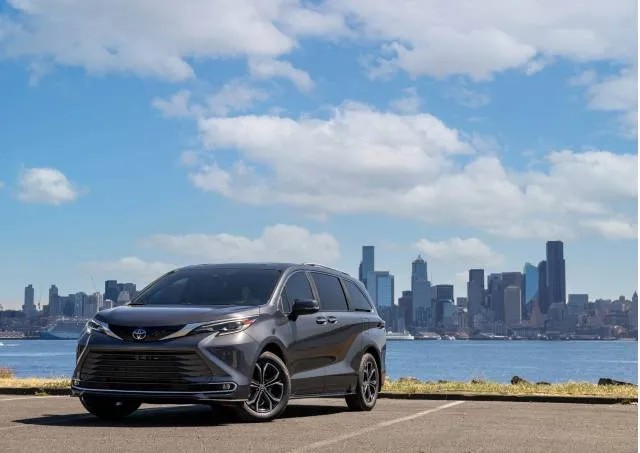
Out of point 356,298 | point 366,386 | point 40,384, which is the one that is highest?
point 356,298

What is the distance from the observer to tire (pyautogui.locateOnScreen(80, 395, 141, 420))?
11992 mm

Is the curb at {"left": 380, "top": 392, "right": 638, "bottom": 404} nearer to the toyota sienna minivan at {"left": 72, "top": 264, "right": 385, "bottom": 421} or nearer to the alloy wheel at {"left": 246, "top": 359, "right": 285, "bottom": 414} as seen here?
the toyota sienna minivan at {"left": 72, "top": 264, "right": 385, "bottom": 421}

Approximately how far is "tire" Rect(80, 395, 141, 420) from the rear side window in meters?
3.24

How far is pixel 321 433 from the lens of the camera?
10656 millimetres

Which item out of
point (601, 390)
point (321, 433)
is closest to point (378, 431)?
point (321, 433)

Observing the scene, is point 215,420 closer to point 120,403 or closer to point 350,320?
point 120,403

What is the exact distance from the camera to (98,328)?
11641 mm

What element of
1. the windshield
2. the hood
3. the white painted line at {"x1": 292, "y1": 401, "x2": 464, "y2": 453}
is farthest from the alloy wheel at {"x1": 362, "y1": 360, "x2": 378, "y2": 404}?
the hood

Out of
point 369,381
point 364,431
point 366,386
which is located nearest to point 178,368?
point 364,431

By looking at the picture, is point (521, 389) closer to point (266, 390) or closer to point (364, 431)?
point (266, 390)

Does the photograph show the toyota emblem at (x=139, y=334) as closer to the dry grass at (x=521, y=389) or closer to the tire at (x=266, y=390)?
the tire at (x=266, y=390)

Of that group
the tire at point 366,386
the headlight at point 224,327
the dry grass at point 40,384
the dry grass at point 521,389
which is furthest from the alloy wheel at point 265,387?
the dry grass at point 40,384

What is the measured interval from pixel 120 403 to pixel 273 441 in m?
3.33

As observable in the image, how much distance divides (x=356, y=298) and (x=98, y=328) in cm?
412
